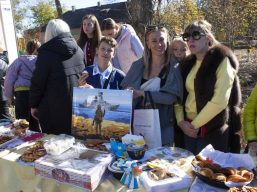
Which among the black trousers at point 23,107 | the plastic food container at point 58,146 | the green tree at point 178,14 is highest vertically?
the green tree at point 178,14

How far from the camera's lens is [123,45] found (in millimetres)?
3840

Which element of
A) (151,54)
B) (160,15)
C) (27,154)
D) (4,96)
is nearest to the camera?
(27,154)

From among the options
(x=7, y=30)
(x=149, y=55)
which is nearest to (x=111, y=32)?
(x=149, y=55)

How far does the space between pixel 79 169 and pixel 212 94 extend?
3.88 feet

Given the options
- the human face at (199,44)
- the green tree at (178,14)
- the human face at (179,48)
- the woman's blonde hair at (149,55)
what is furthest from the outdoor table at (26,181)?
the green tree at (178,14)

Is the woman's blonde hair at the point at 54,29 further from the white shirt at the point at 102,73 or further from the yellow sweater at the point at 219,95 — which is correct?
the yellow sweater at the point at 219,95

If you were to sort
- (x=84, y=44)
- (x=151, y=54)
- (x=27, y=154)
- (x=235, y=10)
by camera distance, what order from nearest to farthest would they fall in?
(x=27, y=154) < (x=151, y=54) < (x=84, y=44) < (x=235, y=10)

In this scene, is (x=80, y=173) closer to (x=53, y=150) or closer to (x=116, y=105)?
(x=53, y=150)

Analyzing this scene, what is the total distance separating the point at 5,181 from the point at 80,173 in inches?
30.9

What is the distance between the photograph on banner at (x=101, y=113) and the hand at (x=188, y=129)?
1.91 feet

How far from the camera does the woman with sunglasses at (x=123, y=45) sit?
3.81 m

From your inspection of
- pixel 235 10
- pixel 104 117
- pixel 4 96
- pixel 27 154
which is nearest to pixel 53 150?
pixel 27 154

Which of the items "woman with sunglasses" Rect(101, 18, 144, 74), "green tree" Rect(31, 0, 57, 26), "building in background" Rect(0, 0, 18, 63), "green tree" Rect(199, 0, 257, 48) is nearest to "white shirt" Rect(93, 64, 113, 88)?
"woman with sunglasses" Rect(101, 18, 144, 74)

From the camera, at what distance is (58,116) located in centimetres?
289
